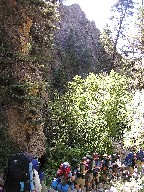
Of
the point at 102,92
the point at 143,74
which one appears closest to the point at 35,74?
the point at 102,92

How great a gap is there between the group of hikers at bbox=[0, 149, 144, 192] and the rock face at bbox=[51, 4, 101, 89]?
1849 cm

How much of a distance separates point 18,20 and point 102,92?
9130 millimetres

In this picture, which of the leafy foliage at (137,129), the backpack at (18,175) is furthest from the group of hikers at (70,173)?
the leafy foliage at (137,129)

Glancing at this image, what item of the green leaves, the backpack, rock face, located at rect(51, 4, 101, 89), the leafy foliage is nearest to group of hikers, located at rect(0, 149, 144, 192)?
the backpack

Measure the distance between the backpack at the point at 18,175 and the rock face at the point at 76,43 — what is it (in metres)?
24.4

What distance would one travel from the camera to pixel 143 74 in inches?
1134

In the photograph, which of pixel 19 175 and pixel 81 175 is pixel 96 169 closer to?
pixel 81 175

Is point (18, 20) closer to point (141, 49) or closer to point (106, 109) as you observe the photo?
point (106, 109)

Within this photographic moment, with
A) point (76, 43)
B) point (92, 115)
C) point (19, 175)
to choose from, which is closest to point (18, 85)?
point (19, 175)

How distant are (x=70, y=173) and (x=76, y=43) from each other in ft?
102

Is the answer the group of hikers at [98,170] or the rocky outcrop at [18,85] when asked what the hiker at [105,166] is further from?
the rocky outcrop at [18,85]

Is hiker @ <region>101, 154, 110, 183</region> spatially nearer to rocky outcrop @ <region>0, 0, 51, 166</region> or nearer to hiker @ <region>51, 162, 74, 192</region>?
rocky outcrop @ <region>0, 0, 51, 166</region>

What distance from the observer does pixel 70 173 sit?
11352 millimetres

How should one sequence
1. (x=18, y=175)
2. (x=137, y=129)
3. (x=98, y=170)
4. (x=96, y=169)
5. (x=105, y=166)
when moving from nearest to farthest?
(x=18, y=175) → (x=96, y=169) → (x=98, y=170) → (x=105, y=166) → (x=137, y=129)
